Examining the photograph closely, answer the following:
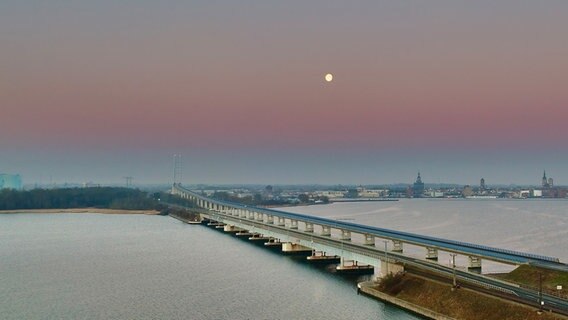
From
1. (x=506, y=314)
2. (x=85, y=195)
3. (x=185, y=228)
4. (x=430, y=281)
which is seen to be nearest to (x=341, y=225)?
(x=430, y=281)

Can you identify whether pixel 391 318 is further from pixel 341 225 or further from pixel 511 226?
pixel 511 226

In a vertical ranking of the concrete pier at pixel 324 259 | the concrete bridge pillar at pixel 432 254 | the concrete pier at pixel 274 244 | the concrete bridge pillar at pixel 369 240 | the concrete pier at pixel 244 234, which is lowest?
the concrete pier at pixel 324 259

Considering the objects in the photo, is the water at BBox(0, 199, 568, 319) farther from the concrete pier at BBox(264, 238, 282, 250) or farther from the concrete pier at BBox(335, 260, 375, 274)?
the concrete pier at BBox(264, 238, 282, 250)

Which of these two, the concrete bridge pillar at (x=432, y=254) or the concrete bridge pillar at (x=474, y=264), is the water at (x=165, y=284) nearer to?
the concrete bridge pillar at (x=432, y=254)

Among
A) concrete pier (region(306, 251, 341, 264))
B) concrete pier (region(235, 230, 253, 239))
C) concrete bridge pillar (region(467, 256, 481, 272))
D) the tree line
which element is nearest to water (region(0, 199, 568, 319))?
concrete pier (region(306, 251, 341, 264))

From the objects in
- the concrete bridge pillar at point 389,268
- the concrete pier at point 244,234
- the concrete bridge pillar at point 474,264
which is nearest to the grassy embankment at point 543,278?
the concrete bridge pillar at point 474,264

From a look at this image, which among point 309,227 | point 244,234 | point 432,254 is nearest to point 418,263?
point 432,254
